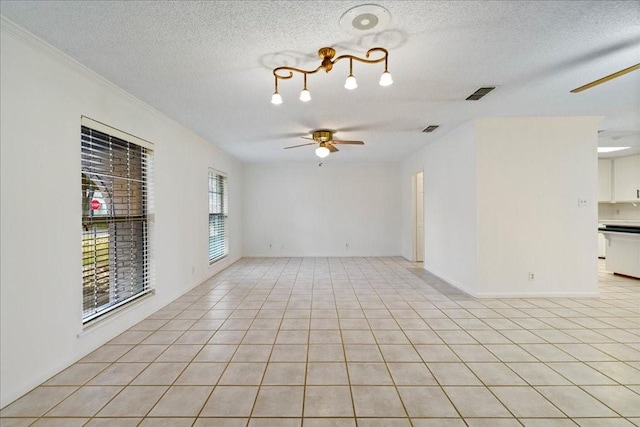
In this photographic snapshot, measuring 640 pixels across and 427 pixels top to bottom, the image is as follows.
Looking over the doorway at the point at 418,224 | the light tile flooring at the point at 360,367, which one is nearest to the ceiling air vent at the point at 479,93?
the light tile flooring at the point at 360,367

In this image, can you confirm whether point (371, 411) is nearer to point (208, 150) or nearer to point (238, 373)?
point (238, 373)

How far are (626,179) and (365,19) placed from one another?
8.57m

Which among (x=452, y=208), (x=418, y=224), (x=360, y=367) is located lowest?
(x=360, y=367)

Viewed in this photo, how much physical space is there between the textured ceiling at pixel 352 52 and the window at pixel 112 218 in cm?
63

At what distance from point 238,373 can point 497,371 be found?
79.5 inches

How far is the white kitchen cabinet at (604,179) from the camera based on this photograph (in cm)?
737

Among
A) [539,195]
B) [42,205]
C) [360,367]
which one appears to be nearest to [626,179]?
[539,195]

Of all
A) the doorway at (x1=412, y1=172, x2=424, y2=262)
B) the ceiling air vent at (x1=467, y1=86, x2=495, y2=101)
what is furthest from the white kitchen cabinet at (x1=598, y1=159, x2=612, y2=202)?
the ceiling air vent at (x1=467, y1=86, x2=495, y2=101)

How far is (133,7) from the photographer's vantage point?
183cm

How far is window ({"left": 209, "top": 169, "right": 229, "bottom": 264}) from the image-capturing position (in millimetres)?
6039

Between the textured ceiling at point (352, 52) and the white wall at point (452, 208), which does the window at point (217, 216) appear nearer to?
the textured ceiling at point (352, 52)

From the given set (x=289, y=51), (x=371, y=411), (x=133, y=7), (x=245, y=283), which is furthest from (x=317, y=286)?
(x=133, y=7)

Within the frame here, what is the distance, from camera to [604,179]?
7387 millimetres

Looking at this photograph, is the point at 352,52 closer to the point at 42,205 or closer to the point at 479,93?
the point at 479,93
